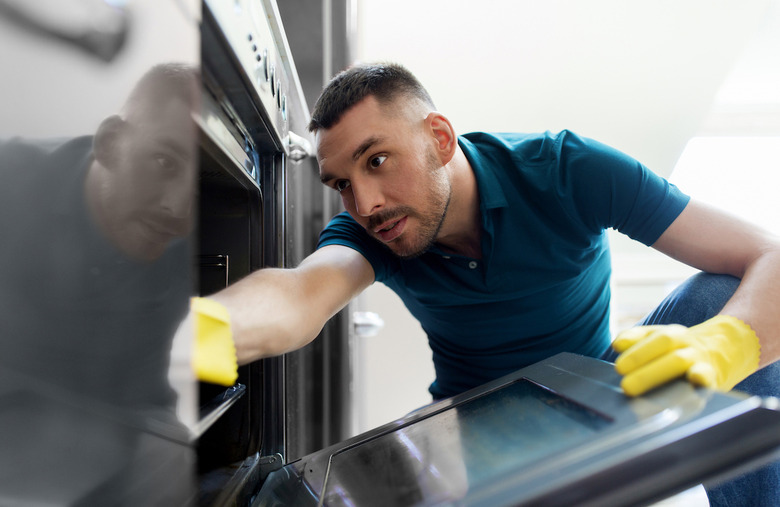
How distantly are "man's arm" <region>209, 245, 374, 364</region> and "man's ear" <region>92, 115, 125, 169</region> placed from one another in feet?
1.23

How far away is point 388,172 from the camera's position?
1081mm

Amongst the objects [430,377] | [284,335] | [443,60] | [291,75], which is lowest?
[430,377]

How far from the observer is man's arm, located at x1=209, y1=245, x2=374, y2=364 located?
2.30 feet

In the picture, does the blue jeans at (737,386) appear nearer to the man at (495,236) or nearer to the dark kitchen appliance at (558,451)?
the man at (495,236)

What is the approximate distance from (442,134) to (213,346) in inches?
33.7

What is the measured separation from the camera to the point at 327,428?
4.75ft

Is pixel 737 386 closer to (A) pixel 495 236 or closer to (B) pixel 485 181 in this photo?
(A) pixel 495 236

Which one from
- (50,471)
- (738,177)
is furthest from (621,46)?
(50,471)

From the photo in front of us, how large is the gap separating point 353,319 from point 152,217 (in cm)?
126

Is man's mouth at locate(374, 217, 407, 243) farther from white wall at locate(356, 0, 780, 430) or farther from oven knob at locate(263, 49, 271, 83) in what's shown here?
white wall at locate(356, 0, 780, 430)

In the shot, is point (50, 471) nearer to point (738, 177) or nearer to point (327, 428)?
point (327, 428)

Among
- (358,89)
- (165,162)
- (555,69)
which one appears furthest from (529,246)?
(555,69)

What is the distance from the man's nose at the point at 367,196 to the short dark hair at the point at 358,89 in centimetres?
17

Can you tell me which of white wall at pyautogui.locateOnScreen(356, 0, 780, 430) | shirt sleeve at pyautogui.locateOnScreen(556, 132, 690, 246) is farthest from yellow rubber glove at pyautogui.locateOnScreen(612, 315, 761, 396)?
white wall at pyautogui.locateOnScreen(356, 0, 780, 430)
